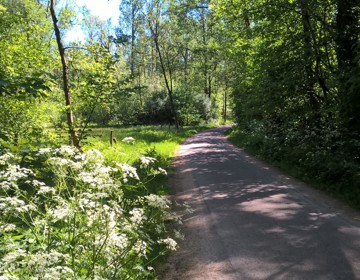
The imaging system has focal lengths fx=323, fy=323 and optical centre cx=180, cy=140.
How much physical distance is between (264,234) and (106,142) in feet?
25.8

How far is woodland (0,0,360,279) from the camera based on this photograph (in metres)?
2.94

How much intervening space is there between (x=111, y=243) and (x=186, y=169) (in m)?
10.3

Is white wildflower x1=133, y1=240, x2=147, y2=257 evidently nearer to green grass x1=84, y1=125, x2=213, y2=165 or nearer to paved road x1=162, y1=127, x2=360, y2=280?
green grass x1=84, y1=125, x2=213, y2=165

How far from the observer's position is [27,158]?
469 centimetres

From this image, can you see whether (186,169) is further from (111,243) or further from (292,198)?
(111,243)

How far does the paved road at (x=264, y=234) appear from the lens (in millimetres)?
4715

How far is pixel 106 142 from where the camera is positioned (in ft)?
40.3

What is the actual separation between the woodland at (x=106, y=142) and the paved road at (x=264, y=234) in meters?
0.62

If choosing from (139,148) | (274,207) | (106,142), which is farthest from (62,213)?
(139,148)

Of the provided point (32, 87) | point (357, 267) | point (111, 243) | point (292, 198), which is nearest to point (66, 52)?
point (32, 87)

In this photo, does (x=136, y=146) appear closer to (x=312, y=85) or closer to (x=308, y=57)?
(x=312, y=85)

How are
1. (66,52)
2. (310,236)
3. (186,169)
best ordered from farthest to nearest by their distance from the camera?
(186,169) < (66,52) < (310,236)

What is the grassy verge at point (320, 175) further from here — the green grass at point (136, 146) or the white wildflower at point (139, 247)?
the white wildflower at point (139, 247)

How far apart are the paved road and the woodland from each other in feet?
2.02
